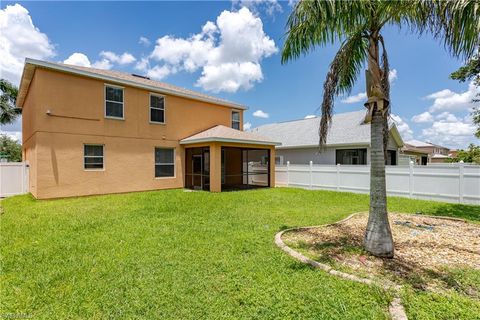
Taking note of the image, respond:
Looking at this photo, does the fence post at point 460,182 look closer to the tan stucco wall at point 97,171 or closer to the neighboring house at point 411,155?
the neighboring house at point 411,155

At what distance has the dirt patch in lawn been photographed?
151 inches

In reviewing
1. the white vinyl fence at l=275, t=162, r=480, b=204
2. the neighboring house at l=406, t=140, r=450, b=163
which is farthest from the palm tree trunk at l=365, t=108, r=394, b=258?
the neighboring house at l=406, t=140, r=450, b=163

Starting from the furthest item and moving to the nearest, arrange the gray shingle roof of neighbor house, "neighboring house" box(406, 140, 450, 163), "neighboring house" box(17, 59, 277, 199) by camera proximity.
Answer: "neighboring house" box(406, 140, 450, 163) < the gray shingle roof of neighbor house < "neighboring house" box(17, 59, 277, 199)

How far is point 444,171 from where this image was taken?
10859mm

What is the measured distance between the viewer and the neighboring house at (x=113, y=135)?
11.0m

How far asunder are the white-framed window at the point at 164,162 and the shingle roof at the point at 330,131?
387 inches

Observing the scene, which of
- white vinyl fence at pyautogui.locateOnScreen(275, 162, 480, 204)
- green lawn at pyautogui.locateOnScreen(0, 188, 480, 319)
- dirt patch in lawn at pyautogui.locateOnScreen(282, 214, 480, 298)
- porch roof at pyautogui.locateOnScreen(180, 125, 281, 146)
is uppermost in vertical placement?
porch roof at pyautogui.locateOnScreen(180, 125, 281, 146)

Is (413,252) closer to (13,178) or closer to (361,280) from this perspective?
(361,280)

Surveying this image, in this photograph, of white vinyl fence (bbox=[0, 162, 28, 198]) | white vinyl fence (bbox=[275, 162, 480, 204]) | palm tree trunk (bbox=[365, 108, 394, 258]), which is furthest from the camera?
white vinyl fence (bbox=[0, 162, 28, 198])

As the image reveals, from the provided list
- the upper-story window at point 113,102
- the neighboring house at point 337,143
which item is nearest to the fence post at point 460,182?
the neighboring house at point 337,143

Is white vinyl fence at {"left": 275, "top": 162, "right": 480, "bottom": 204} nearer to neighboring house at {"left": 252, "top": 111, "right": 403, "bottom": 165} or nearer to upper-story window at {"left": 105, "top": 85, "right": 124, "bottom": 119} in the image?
neighboring house at {"left": 252, "top": 111, "right": 403, "bottom": 165}

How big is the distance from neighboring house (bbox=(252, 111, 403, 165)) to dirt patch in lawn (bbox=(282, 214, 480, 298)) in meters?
10.6

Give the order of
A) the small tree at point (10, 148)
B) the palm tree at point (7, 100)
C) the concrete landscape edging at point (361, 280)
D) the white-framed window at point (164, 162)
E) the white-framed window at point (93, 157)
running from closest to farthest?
the concrete landscape edging at point (361, 280) < the white-framed window at point (93, 157) < the white-framed window at point (164, 162) < the palm tree at point (7, 100) < the small tree at point (10, 148)

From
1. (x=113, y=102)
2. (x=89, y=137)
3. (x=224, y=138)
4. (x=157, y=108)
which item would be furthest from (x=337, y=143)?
(x=89, y=137)
